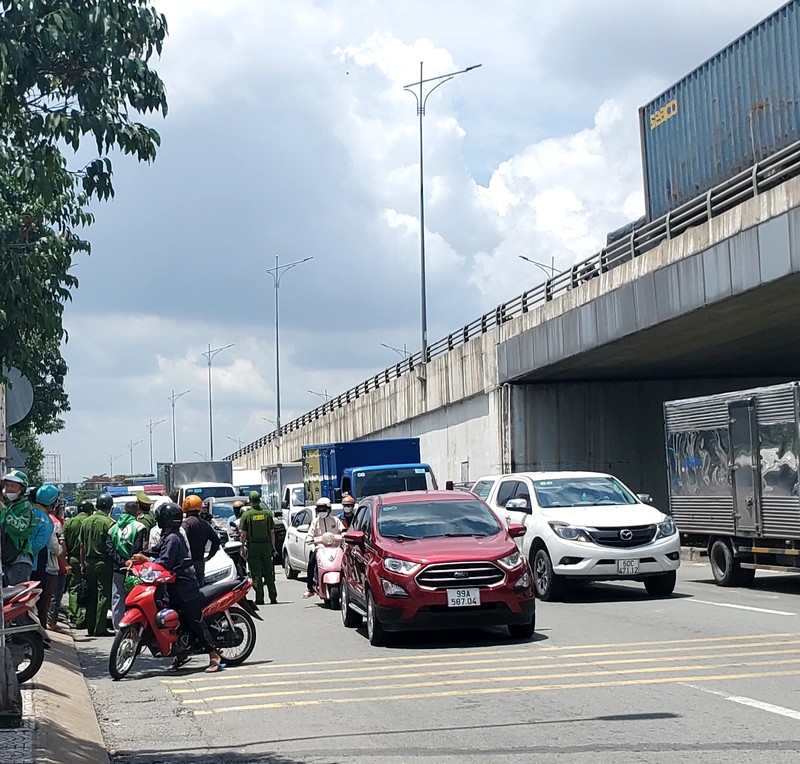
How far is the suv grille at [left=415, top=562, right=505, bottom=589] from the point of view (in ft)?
44.8

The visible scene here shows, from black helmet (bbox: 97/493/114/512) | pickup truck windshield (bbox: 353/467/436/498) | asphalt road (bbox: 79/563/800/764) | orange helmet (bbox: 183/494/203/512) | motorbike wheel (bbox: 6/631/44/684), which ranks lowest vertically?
asphalt road (bbox: 79/563/800/764)

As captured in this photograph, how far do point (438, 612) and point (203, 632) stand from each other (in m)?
2.51

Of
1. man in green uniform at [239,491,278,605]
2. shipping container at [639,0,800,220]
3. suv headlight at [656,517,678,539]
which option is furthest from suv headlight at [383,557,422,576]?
shipping container at [639,0,800,220]

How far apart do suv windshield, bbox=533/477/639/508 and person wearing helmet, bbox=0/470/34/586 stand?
900 centimetres

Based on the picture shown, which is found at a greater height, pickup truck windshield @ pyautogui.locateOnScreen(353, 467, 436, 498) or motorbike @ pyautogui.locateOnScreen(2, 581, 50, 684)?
Answer: pickup truck windshield @ pyautogui.locateOnScreen(353, 467, 436, 498)

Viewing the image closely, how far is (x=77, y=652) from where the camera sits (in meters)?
15.0

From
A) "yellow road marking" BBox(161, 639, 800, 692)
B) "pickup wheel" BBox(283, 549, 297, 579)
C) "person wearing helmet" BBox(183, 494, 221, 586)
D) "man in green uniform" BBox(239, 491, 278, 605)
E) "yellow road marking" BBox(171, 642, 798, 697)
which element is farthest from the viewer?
"pickup wheel" BBox(283, 549, 297, 579)

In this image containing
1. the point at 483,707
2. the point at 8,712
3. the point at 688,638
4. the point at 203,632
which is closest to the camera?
the point at 8,712

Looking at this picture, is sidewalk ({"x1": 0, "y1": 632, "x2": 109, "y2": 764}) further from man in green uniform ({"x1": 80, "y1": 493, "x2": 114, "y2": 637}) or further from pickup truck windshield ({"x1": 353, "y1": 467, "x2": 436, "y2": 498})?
pickup truck windshield ({"x1": 353, "y1": 467, "x2": 436, "y2": 498})

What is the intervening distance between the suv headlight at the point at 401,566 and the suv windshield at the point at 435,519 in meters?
0.76

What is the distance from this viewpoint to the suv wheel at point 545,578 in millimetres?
18469

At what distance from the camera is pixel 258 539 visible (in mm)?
20281

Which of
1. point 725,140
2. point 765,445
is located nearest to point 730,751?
point 765,445

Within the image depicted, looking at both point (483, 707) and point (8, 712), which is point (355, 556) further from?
point (8, 712)
